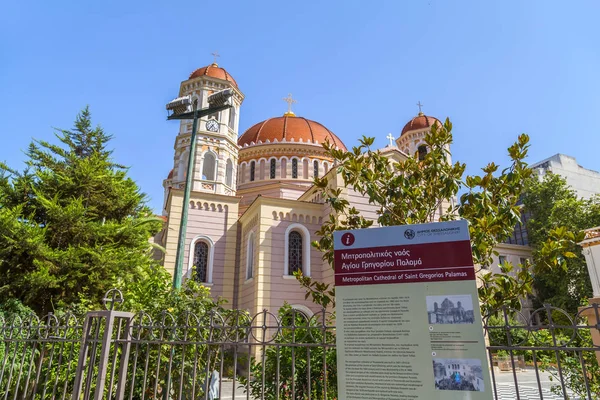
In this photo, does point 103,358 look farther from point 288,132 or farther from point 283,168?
point 288,132

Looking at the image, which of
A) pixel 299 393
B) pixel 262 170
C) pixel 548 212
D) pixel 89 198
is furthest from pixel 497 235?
pixel 548 212

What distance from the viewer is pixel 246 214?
17.7m

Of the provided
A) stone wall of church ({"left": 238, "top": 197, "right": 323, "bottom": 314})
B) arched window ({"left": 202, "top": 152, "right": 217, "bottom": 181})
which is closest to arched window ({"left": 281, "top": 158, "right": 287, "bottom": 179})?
arched window ({"left": 202, "top": 152, "right": 217, "bottom": 181})

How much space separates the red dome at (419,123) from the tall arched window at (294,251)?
1396cm

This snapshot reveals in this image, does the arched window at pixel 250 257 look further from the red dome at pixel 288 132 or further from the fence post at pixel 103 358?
the fence post at pixel 103 358

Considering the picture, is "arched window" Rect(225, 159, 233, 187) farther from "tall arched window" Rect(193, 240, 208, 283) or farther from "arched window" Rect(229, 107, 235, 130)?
"tall arched window" Rect(193, 240, 208, 283)

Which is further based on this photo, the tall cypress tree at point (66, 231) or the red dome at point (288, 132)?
the red dome at point (288, 132)

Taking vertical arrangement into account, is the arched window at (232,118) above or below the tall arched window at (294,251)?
above

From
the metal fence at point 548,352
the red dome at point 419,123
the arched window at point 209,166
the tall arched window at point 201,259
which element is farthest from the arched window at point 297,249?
the red dome at point 419,123

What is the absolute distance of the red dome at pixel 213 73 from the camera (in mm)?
20344

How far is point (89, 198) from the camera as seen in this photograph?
10547 millimetres

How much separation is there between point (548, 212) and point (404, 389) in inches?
1277

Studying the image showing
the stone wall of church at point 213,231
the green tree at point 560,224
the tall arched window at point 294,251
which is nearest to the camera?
the tall arched window at point 294,251

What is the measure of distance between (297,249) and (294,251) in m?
0.16
